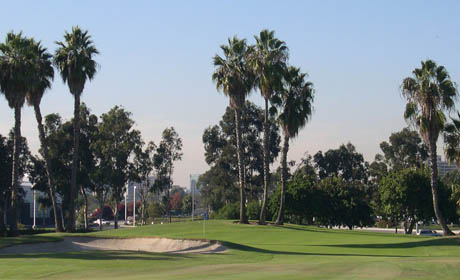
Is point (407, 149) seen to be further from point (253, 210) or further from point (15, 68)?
point (15, 68)

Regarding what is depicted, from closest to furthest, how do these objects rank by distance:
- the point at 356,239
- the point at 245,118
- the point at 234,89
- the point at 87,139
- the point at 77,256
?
the point at 77,256, the point at 356,239, the point at 234,89, the point at 87,139, the point at 245,118

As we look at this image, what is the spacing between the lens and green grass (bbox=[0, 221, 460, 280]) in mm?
21516

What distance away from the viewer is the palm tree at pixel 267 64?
5469 centimetres

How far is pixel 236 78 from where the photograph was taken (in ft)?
179

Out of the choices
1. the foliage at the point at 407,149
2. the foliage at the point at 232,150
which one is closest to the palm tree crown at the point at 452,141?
the foliage at the point at 232,150

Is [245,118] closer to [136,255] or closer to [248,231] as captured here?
[248,231]

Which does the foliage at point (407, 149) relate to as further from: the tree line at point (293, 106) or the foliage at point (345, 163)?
the tree line at point (293, 106)

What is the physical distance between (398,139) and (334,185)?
34686 mm

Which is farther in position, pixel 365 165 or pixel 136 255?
pixel 365 165

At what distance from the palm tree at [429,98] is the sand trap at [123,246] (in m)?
22.4

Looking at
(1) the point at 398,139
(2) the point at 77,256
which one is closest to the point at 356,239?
(2) the point at 77,256

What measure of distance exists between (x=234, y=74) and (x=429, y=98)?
16.7 metres

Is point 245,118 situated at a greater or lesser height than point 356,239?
greater

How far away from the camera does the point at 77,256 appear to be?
30266mm
